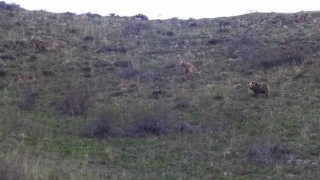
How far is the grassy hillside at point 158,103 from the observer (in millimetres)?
12891

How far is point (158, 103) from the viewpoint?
19.0m

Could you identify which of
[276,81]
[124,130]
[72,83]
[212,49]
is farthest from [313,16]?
[124,130]

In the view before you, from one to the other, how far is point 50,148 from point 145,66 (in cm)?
1330

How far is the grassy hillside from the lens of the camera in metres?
12.9

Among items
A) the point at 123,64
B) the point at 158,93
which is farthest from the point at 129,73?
the point at 158,93

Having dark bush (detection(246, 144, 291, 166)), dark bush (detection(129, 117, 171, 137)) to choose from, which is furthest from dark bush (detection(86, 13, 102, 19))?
dark bush (detection(246, 144, 291, 166))

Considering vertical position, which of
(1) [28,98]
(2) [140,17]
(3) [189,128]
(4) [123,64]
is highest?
(2) [140,17]

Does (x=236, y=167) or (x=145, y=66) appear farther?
(x=145, y=66)

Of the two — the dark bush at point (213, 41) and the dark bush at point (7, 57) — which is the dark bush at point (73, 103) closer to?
the dark bush at point (7, 57)

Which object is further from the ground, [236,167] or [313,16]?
[313,16]

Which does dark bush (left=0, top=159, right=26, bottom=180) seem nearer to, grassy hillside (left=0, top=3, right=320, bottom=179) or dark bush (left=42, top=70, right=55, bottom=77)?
grassy hillside (left=0, top=3, right=320, bottom=179)

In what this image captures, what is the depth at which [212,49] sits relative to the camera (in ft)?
97.4

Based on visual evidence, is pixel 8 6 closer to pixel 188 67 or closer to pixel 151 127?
pixel 188 67

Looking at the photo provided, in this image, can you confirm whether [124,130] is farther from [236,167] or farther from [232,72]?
[232,72]
